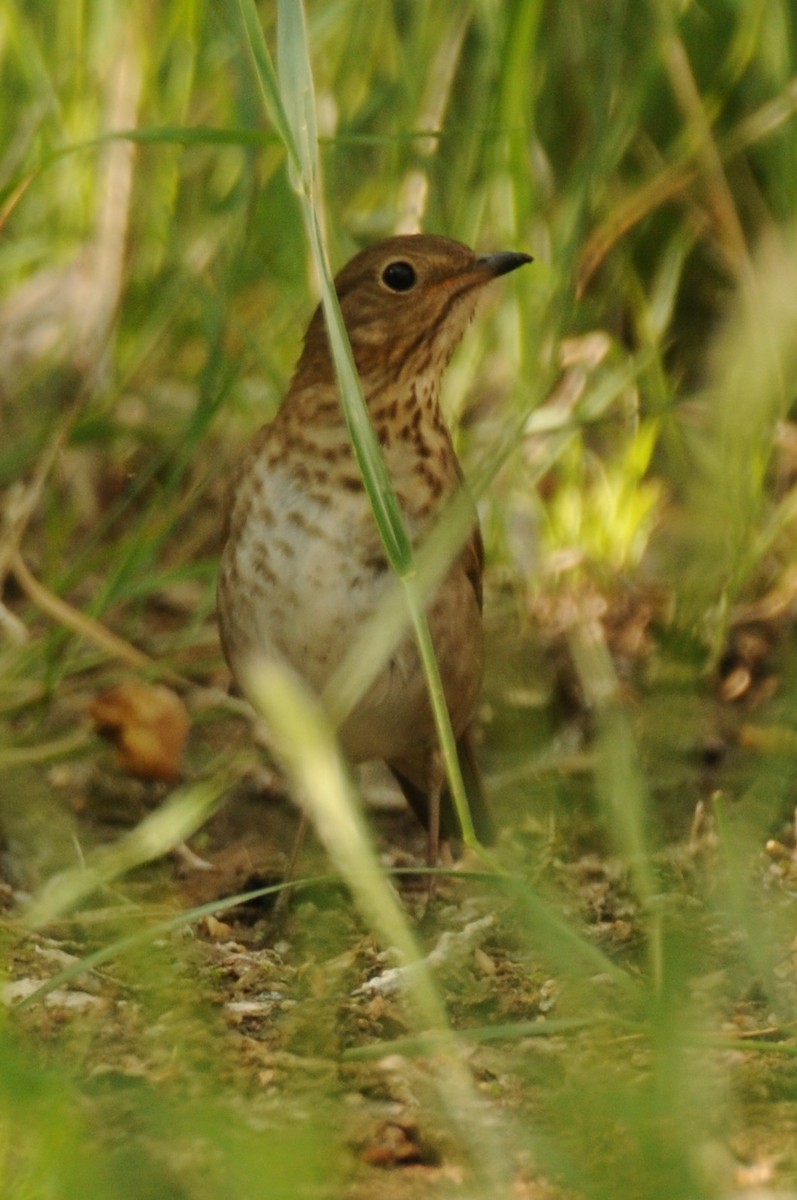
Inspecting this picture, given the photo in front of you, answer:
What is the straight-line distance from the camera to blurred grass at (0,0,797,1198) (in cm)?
410

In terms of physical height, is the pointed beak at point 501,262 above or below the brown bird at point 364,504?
above

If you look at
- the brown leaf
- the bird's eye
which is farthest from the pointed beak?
the brown leaf

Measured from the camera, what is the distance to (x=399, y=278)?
3.80 m

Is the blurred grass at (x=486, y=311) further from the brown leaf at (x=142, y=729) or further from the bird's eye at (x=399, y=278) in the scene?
the bird's eye at (x=399, y=278)

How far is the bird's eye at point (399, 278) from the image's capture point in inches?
149

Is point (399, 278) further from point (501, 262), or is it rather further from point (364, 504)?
point (364, 504)

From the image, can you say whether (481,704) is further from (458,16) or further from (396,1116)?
(396,1116)

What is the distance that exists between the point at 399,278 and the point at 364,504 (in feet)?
1.58

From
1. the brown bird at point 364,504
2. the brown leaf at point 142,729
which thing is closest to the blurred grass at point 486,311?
the brown leaf at point 142,729

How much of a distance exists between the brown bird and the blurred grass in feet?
0.57

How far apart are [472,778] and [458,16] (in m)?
1.71

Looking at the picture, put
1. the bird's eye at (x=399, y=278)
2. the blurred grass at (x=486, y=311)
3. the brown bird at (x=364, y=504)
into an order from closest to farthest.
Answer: the brown bird at (x=364, y=504) < the bird's eye at (x=399, y=278) < the blurred grass at (x=486, y=311)

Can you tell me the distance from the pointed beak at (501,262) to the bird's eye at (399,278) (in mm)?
130

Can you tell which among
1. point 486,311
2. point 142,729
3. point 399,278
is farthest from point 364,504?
point 486,311
